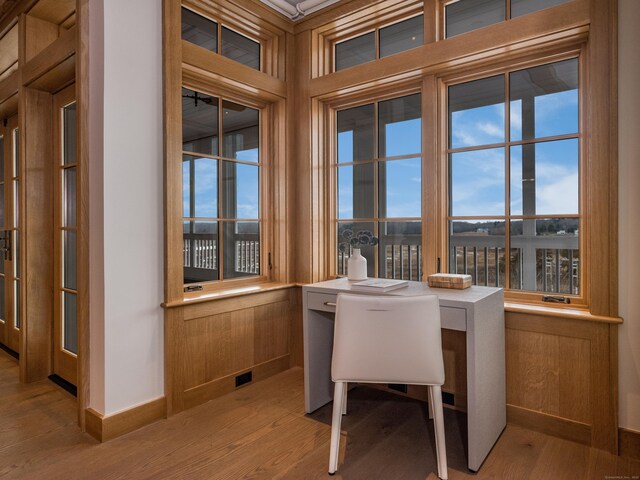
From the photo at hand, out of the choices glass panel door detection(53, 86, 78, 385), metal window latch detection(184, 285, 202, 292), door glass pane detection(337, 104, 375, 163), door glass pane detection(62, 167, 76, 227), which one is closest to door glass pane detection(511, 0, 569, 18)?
door glass pane detection(337, 104, 375, 163)

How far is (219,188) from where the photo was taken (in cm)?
289

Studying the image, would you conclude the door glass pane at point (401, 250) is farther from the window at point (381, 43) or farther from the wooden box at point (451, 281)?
the window at point (381, 43)

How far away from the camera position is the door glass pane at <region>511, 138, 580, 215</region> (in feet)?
7.46

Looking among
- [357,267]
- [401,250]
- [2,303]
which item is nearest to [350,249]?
[401,250]

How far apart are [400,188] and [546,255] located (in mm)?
1032

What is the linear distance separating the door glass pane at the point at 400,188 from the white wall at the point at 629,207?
3.78ft

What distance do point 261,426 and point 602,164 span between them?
7.45 ft

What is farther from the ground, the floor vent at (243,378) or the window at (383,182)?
the window at (383,182)

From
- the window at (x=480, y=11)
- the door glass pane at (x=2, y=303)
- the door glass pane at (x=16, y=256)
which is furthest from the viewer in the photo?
the door glass pane at (x=2, y=303)

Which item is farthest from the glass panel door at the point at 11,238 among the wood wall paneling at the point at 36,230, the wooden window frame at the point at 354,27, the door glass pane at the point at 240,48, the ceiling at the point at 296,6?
the wooden window frame at the point at 354,27

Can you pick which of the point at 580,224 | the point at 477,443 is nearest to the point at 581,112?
the point at 580,224

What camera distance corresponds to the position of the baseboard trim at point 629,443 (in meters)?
1.94

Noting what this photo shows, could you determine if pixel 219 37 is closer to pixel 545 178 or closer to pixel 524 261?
pixel 545 178

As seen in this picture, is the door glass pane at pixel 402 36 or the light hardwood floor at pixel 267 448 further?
the door glass pane at pixel 402 36
